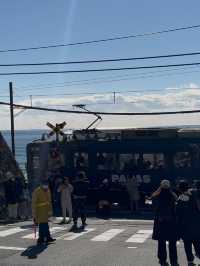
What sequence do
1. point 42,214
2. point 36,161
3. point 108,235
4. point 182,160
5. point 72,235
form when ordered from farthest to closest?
point 36,161, point 182,160, point 108,235, point 72,235, point 42,214

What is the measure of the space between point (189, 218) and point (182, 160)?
13.9 m

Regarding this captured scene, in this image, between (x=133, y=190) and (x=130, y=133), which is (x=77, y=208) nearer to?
(x=133, y=190)

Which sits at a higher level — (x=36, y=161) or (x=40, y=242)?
(x=36, y=161)

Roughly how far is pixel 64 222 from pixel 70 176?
22.2 ft

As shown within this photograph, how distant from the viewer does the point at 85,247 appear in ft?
45.0

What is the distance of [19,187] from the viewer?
2081cm

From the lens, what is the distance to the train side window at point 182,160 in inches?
968

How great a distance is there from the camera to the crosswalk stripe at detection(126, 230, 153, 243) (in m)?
15.2

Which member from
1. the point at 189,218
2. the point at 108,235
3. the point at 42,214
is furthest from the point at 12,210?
the point at 189,218

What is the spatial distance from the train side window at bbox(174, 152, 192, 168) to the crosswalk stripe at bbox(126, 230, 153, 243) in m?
7.61

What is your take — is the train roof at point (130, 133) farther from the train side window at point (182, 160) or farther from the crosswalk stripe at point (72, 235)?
the crosswalk stripe at point (72, 235)

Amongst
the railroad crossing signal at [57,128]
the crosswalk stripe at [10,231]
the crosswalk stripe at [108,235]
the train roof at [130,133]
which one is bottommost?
the crosswalk stripe at [108,235]

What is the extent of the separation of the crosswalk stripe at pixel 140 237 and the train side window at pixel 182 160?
7.61 m

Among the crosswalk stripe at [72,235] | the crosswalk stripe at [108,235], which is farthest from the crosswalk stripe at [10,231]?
the crosswalk stripe at [108,235]
